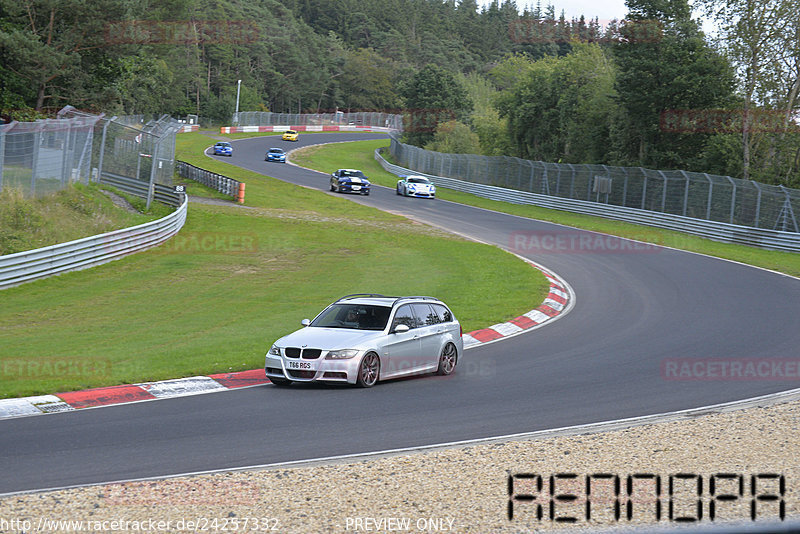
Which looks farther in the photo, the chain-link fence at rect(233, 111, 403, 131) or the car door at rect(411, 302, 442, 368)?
the chain-link fence at rect(233, 111, 403, 131)

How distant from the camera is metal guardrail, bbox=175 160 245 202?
44438mm

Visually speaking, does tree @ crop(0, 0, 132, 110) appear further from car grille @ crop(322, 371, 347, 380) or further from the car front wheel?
car grille @ crop(322, 371, 347, 380)

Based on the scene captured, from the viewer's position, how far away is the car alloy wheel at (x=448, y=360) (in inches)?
561

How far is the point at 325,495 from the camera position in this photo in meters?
7.36

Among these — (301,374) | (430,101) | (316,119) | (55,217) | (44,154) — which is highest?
(430,101)

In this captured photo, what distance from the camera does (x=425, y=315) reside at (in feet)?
47.4

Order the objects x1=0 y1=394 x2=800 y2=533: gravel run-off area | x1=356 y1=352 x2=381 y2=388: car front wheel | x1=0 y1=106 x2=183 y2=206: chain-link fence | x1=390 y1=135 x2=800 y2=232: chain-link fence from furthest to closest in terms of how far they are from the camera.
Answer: x1=390 y1=135 x2=800 y2=232: chain-link fence → x1=0 y1=106 x2=183 y2=206: chain-link fence → x1=356 y1=352 x2=381 y2=388: car front wheel → x1=0 y1=394 x2=800 y2=533: gravel run-off area

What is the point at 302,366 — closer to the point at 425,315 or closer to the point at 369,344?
the point at 369,344

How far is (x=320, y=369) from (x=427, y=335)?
2.19 m

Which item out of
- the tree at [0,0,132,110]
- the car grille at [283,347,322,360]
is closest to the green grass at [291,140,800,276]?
the car grille at [283,347,322,360]

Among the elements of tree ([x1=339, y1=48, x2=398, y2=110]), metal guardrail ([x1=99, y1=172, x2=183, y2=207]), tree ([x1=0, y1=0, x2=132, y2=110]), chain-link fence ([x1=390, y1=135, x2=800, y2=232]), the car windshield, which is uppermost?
tree ([x1=339, y1=48, x2=398, y2=110])

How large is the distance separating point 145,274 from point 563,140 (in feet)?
157

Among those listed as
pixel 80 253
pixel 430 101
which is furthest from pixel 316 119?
pixel 80 253

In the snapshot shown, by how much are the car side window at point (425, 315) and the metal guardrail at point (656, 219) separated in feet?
80.0
